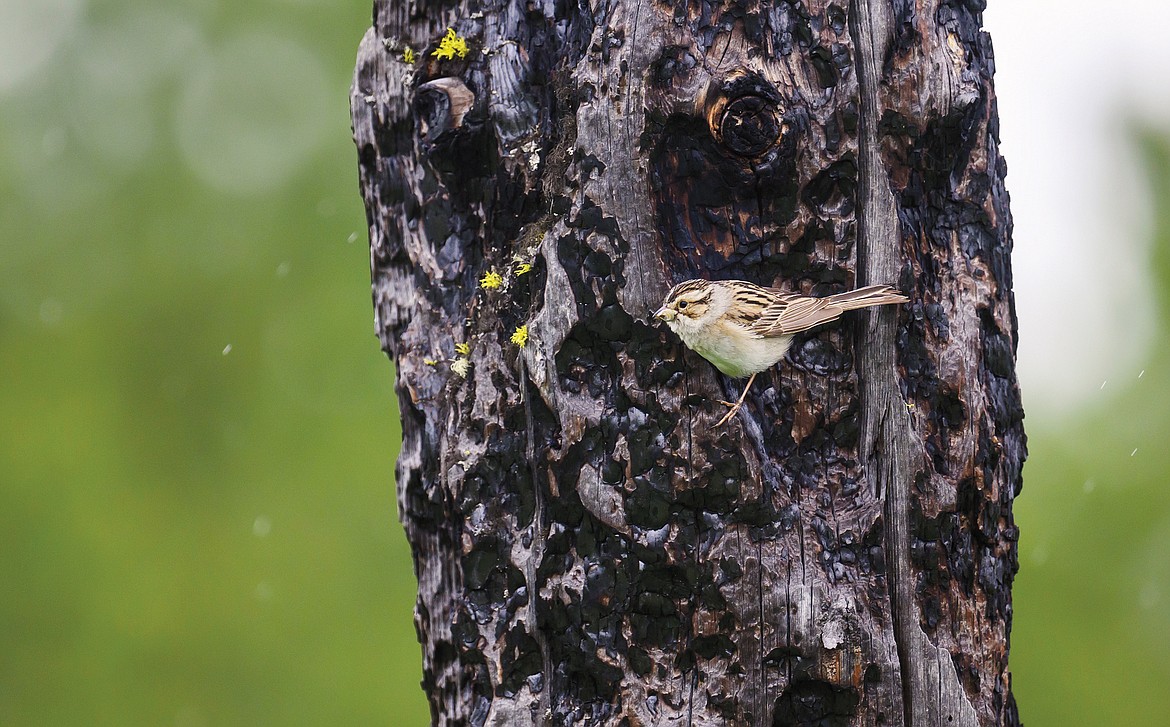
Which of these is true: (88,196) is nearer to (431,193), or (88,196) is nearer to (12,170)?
(12,170)

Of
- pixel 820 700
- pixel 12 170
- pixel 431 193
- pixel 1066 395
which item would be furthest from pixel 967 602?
pixel 12 170

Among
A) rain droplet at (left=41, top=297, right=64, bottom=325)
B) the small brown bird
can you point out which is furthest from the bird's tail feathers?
rain droplet at (left=41, top=297, right=64, bottom=325)

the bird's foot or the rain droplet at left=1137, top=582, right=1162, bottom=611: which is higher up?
the bird's foot

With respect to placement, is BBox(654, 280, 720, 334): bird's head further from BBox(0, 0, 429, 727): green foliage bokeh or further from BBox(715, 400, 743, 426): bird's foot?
BBox(0, 0, 429, 727): green foliage bokeh

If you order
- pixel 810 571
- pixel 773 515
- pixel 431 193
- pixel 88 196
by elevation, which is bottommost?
pixel 810 571

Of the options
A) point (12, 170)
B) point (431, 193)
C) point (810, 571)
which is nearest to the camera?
point (810, 571)

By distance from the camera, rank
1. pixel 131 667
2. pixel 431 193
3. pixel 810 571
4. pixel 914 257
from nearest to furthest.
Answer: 1. pixel 810 571
2. pixel 914 257
3. pixel 431 193
4. pixel 131 667
